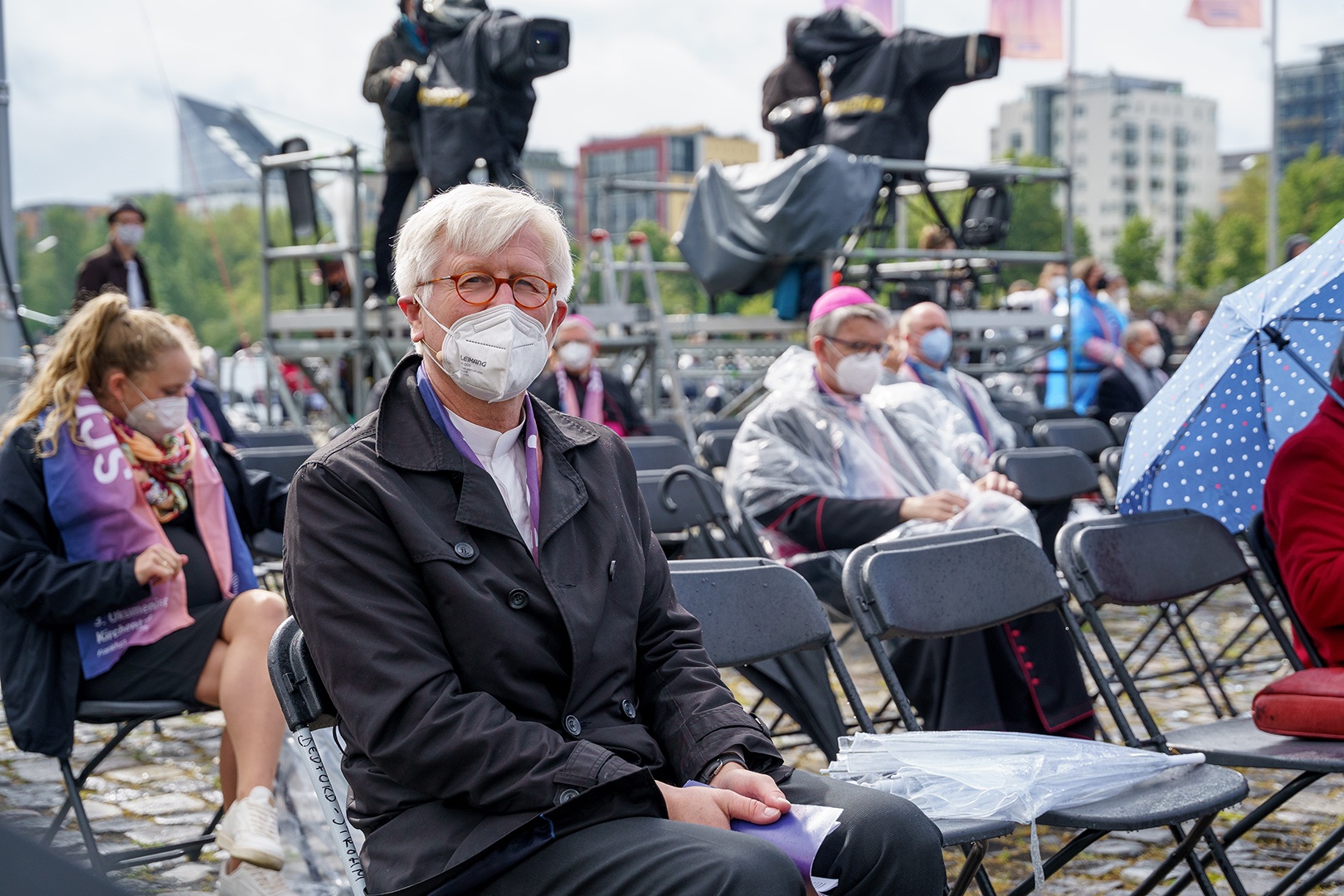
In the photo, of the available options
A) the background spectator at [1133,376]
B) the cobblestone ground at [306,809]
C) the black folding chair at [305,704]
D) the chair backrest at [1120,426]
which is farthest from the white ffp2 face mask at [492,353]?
the background spectator at [1133,376]

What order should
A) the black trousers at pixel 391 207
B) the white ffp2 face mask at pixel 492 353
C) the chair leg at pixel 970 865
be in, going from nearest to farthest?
the white ffp2 face mask at pixel 492 353 → the chair leg at pixel 970 865 → the black trousers at pixel 391 207

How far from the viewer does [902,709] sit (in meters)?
3.12

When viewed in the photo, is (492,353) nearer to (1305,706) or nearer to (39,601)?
(39,601)

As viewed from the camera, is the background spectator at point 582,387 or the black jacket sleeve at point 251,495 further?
the background spectator at point 582,387

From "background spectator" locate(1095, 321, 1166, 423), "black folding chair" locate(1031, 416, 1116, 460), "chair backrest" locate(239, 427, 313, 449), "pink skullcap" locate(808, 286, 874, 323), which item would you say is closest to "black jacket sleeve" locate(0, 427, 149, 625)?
"pink skullcap" locate(808, 286, 874, 323)

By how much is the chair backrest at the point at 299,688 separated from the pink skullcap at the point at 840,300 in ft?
10.4

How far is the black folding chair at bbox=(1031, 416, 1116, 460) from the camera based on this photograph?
7930 millimetres

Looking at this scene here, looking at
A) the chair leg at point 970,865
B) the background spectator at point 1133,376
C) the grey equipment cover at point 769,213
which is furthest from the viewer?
the background spectator at point 1133,376

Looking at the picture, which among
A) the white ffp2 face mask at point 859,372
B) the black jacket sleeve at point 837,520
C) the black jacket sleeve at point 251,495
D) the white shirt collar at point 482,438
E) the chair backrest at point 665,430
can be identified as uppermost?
the white shirt collar at point 482,438

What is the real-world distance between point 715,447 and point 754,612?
13.5 feet

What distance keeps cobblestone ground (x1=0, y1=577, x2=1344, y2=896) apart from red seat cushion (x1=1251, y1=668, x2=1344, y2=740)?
621 millimetres

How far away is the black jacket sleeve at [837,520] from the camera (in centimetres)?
457

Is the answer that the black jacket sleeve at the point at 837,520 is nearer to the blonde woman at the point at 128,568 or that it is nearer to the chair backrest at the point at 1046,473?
the chair backrest at the point at 1046,473

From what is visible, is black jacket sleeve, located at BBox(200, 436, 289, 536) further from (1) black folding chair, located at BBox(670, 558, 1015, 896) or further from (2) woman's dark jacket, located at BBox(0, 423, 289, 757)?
(1) black folding chair, located at BBox(670, 558, 1015, 896)
